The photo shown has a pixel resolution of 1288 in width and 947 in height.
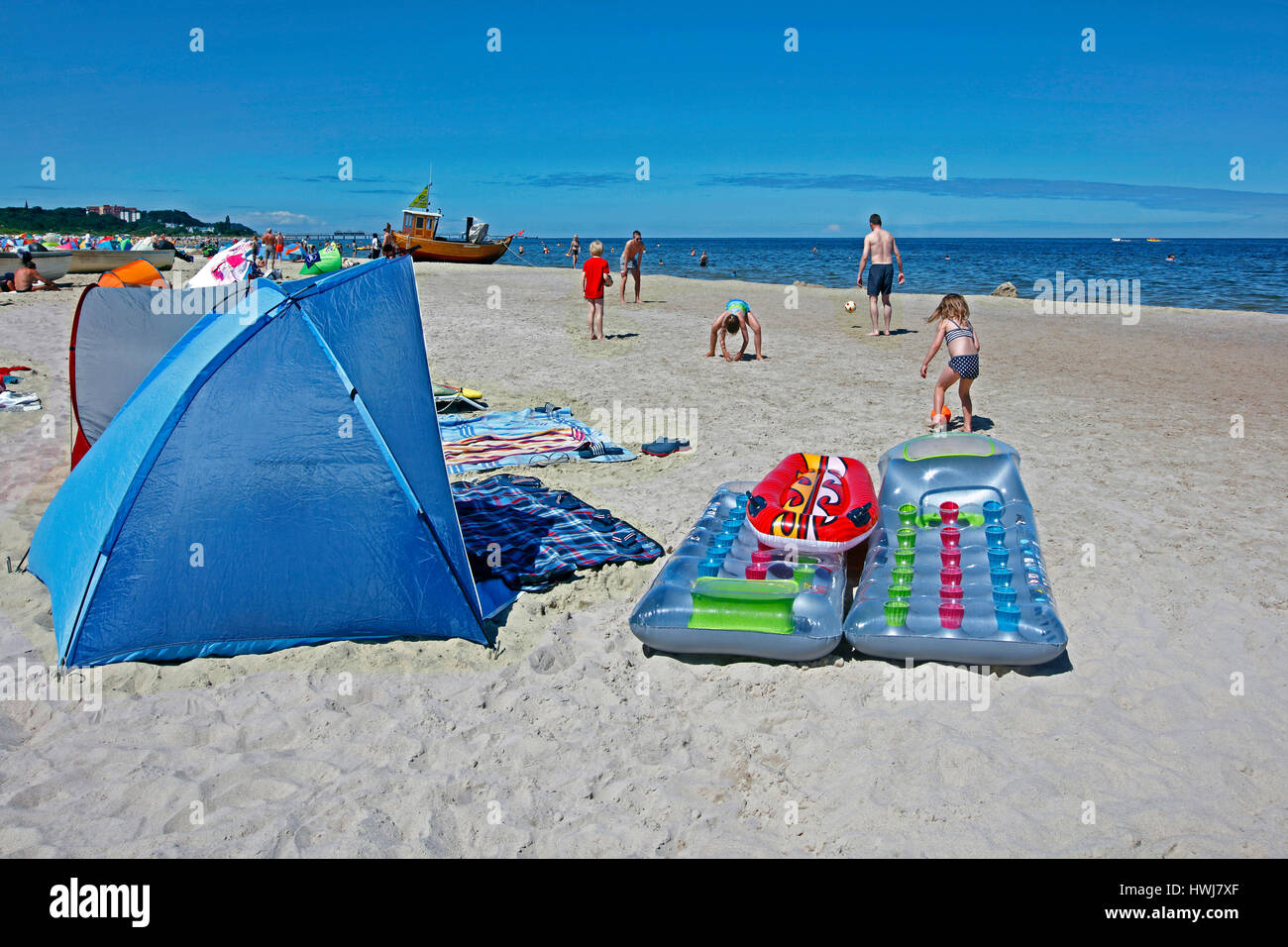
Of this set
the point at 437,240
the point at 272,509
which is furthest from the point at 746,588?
the point at 437,240

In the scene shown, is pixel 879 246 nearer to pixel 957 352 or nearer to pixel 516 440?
pixel 957 352

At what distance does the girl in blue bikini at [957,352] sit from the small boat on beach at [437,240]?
30832mm

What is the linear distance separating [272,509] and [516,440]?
3529 mm

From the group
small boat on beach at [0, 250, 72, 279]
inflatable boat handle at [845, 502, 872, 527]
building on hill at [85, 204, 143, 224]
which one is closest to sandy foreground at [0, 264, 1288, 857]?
inflatable boat handle at [845, 502, 872, 527]

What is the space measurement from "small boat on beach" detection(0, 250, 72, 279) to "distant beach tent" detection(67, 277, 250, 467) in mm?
18533

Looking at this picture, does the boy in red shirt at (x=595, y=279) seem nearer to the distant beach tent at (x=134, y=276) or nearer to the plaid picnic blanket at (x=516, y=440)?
the plaid picnic blanket at (x=516, y=440)

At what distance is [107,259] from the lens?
2583 cm

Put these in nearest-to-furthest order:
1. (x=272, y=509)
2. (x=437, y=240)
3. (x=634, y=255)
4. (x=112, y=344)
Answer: (x=272, y=509) < (x=112, y=344) < (x=634, y=255) < (x=437, y=240)

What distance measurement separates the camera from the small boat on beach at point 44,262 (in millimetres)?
20741

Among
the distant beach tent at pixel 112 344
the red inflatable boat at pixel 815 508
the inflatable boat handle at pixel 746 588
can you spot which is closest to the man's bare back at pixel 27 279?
the distant beach tent at pixel 112 344

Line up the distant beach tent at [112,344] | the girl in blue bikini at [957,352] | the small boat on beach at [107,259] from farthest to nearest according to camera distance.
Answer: the small boat on beach at [107,259] < the girl in blue bikini at [957,352] < the distant beach tent at [112,344]

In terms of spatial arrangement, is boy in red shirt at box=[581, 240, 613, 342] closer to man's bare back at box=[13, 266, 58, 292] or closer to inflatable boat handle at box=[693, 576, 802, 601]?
inflatable boat handle at box=[693, 576, 802, 601]

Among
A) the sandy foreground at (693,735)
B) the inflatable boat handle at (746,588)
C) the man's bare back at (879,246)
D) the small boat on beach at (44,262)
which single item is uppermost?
the small boat on beach at (44,262)
